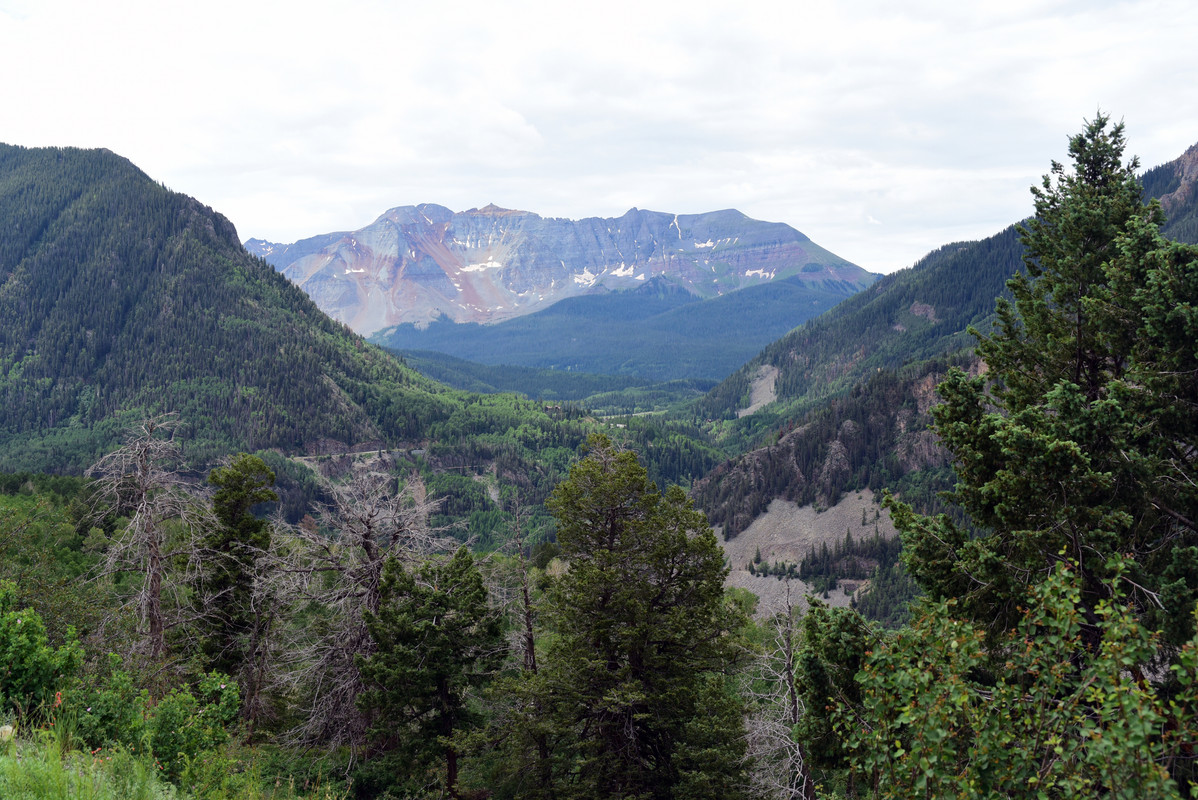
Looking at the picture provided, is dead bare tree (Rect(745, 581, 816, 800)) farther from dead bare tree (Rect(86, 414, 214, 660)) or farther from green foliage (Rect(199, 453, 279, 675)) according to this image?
green foliage (Rect(199, 453, 279, 675))

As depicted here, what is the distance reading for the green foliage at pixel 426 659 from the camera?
22219 mm

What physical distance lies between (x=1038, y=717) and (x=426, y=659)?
62.2ft

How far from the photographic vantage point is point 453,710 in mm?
23484

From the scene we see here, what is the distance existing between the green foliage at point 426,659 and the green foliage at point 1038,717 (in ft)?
55.1

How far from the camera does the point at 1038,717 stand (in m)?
7.48

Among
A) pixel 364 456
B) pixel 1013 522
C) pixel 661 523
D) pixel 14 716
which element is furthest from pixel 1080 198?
pixel 364 456

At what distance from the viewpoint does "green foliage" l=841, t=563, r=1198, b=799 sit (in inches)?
263

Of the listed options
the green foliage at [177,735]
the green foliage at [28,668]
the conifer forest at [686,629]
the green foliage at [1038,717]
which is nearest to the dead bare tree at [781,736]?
the conifer forest at [686,629]

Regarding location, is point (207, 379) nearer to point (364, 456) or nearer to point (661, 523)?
point (364, 456)

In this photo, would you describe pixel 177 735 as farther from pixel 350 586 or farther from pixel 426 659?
pixel 350 586

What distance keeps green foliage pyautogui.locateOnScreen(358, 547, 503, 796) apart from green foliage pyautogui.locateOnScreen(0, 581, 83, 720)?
31.5 feet

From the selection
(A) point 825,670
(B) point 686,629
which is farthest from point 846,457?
(A) point 825,670

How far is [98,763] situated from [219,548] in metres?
19.7

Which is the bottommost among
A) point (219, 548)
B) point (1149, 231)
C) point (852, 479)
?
point (852, 479)
